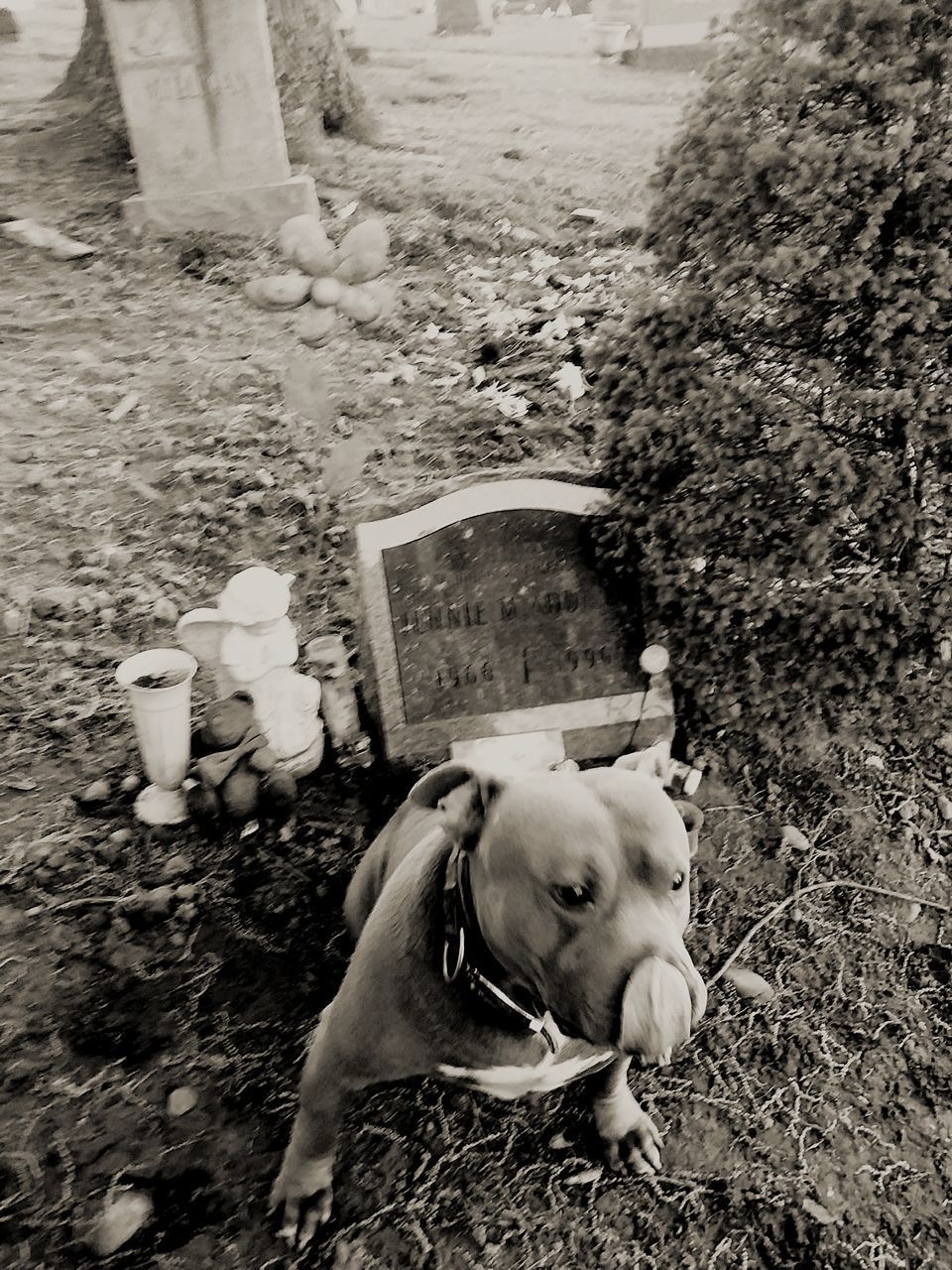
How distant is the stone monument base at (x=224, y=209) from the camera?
19.8 feet

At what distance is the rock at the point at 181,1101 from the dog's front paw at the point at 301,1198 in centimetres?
36

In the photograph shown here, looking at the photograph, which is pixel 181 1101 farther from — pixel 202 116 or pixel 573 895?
pixel 202 116

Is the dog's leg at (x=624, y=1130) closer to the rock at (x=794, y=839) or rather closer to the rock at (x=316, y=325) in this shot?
the rock at (x=794, y=839)

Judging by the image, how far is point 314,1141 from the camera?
2.25 m

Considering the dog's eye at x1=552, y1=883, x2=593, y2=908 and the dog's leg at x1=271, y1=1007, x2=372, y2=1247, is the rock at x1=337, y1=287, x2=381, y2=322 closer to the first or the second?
the dog's leg at x1=271, y1=1007, x2=372, y2=1247

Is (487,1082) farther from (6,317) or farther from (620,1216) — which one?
(6,317)

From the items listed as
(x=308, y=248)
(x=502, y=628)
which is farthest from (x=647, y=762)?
(x=308, y=248)

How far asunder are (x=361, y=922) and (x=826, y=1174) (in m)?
1.38

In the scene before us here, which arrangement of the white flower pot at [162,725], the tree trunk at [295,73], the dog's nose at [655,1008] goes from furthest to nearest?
the tree trunk at [295,73] < the white flower pot at [162,725] < the dog's nose at [655,1008]

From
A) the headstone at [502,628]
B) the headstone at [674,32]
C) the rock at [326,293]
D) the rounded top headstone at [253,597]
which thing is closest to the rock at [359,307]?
the rock at [326,293]

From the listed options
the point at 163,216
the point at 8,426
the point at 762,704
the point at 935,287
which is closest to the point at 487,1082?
the point at 762,704

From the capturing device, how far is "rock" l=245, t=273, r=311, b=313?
5.58m

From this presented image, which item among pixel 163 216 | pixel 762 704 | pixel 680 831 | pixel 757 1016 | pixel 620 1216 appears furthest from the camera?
pixel 163 216

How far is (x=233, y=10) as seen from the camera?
18.7ft
